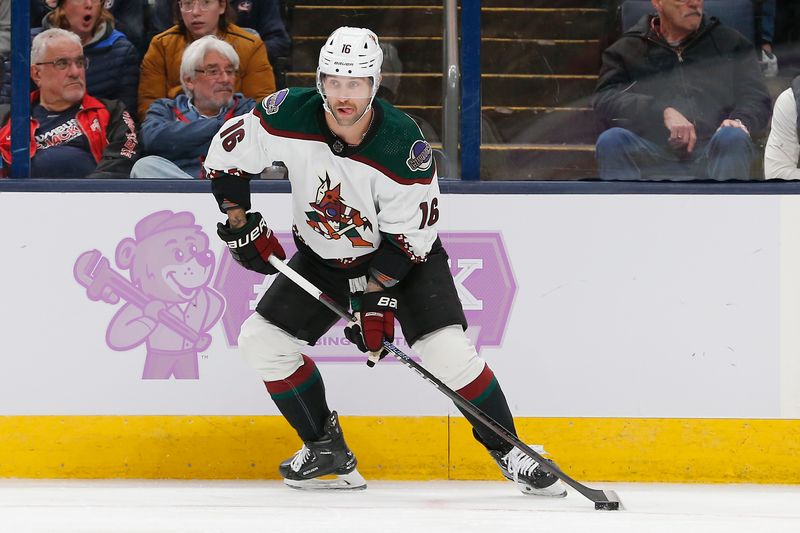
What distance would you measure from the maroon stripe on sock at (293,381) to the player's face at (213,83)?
814mm

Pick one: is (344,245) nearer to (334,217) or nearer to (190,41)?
(334,217)

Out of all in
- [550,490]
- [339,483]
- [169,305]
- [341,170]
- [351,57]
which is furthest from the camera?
[169,305]

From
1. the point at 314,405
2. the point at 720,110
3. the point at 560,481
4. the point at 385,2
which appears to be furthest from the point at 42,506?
the point at 720,110

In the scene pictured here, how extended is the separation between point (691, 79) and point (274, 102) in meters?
1.22

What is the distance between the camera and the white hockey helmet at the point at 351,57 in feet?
9.51

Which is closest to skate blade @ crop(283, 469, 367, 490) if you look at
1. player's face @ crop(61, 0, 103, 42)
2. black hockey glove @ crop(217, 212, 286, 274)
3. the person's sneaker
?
the person's sneaker

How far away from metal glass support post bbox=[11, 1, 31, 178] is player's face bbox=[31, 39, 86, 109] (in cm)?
4

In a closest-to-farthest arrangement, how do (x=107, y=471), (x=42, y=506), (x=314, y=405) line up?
(x=42, y=506), (x=314, y=405), (x=107, y=471)

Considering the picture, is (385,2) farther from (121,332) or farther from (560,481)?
(560,481)

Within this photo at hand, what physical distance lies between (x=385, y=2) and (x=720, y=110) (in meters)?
1.00

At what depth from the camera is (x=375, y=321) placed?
9.85ft

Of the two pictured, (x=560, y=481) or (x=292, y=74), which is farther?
(x=292, y=74)

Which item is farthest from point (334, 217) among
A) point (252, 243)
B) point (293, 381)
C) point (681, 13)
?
point (681, 13)

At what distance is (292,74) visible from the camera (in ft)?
11.4
